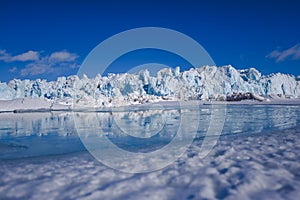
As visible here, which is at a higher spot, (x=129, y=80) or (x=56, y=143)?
(x=129, y=80)

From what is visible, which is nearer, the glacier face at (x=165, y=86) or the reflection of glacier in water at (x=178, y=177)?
the reflection of glacier in water at (x=178, y=177)

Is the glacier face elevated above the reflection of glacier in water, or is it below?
above

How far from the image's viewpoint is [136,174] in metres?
3.82

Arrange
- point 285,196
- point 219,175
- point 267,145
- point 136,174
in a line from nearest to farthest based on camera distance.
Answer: point 285,196 < point 219,175 < point 136,174 < point 267,145

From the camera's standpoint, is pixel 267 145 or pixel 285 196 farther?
pixel 267 145

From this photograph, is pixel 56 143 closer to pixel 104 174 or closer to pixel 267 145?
pixel 104 174

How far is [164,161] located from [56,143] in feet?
12.9

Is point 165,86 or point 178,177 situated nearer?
point 178,177

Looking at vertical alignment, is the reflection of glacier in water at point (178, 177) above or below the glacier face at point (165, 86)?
below

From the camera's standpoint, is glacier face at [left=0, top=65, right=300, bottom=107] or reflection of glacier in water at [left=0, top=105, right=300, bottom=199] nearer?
reflection of glacier in water at [left=0, top=105, right=300, bottom=199]

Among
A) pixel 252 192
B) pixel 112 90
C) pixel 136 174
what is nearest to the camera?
pixel 252 192

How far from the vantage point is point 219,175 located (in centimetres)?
352

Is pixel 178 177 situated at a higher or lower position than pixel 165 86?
lower

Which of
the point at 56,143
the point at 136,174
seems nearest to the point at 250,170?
the point at 136,174
